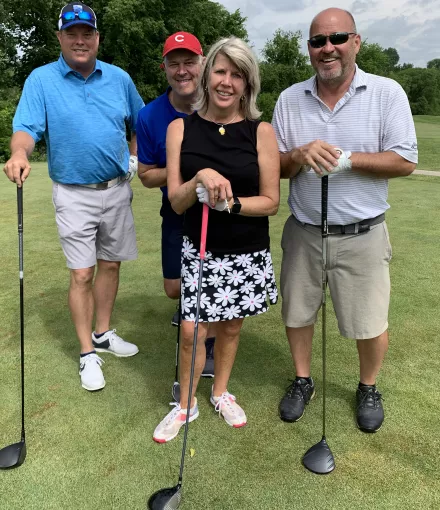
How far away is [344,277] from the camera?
2.50 m

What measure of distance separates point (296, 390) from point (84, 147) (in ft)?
6.02

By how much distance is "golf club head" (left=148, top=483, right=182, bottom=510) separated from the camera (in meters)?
1.93

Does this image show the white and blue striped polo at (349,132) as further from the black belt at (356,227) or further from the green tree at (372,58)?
the green tree at (372,58)

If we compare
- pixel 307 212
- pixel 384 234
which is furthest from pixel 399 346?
pixel 307 212

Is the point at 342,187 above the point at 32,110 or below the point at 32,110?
below

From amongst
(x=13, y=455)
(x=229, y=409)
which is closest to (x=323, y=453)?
(x=229, y=409)

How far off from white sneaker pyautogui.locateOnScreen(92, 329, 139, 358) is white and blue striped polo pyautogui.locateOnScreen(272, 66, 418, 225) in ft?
4.99

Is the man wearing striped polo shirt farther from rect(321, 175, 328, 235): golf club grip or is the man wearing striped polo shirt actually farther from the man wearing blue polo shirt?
the man wearing blue polo shirt

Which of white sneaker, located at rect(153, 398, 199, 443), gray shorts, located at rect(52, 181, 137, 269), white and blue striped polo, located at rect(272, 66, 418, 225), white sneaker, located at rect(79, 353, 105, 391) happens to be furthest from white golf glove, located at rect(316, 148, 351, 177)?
white sneaker, located at rect(79, 353, 105, 391)

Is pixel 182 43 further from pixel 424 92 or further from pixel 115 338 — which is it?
pixel 424 92

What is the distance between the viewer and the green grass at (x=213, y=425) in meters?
2.06

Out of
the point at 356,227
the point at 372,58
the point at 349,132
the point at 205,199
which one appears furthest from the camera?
the point at 372,58

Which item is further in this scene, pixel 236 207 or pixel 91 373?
pixel 91 373

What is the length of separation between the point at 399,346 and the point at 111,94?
247 centimetres
